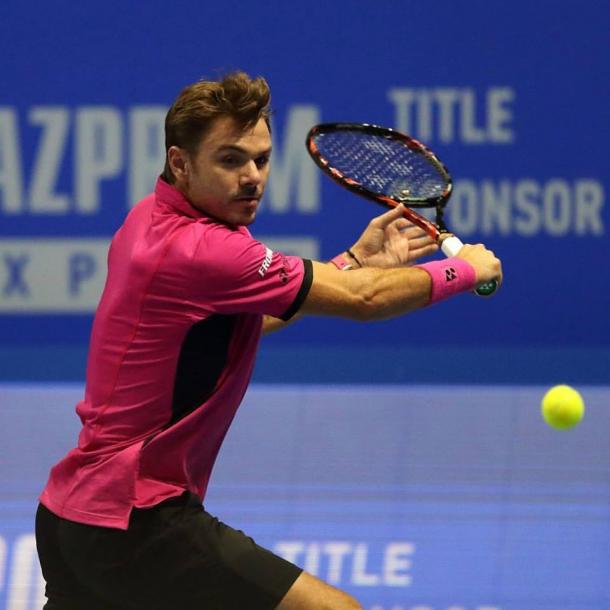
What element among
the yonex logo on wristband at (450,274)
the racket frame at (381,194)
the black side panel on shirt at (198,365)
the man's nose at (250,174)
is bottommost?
the black side panel on shirt at (198,365)

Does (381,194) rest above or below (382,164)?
below

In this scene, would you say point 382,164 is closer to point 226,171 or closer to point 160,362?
point 226,171

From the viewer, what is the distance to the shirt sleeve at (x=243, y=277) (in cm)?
293

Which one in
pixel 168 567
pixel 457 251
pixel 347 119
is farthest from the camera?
pixel 347 119

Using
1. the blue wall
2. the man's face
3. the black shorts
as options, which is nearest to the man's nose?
the man's face

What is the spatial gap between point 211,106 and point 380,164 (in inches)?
51.2

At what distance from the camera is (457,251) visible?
136 inches

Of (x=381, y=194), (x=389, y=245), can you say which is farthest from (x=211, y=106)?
(x=381, y=194)

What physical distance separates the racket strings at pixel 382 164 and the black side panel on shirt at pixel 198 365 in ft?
3.87

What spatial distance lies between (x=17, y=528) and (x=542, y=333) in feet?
13.2

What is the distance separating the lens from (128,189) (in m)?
8.30

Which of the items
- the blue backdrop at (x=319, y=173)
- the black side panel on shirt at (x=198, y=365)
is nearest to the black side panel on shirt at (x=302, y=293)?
the black side panel on shirt at (x=198, y=365)

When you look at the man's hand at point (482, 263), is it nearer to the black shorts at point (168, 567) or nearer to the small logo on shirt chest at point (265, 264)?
the small logo on shirt chest at point (265, 264)

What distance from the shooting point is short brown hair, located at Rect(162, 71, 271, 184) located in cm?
298
